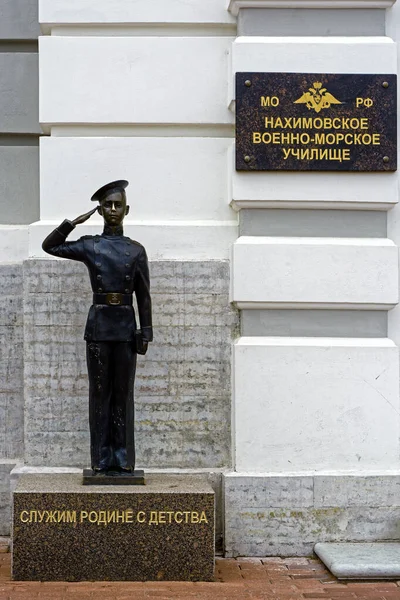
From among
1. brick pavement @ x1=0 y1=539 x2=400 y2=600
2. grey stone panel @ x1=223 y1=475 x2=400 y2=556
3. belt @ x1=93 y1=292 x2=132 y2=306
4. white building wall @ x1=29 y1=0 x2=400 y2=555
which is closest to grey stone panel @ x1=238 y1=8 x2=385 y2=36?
white building wall @ x1=29 y1=0 x2=400 y2=555

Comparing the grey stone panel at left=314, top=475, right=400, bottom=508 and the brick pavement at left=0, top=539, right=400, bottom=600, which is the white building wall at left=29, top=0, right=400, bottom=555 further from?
the brick pavement at left=0, top=539, right=400, bottom=600

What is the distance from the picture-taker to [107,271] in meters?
6.50

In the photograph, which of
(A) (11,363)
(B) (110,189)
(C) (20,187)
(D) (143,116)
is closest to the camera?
(B) (110,189)

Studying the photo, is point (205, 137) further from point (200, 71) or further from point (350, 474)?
point (350, 474)

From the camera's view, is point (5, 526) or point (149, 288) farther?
point (5, 526)

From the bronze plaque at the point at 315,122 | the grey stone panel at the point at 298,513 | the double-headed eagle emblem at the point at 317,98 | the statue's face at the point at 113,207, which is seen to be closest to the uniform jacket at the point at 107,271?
the statue's face at the point at 113,207

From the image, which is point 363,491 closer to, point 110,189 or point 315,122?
point 315,122

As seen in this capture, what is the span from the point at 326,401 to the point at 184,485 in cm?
124

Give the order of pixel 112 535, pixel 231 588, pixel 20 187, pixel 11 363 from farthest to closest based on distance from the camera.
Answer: pixel 20 187
pixel 11 363
pixel 112 535
pixel 231 588

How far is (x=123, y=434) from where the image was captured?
6.54 metres

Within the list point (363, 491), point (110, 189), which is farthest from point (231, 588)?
point (110, 189)

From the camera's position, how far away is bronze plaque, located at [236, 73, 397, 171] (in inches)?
279

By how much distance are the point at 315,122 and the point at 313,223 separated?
707 mm

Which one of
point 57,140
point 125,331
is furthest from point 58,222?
point 125,331
